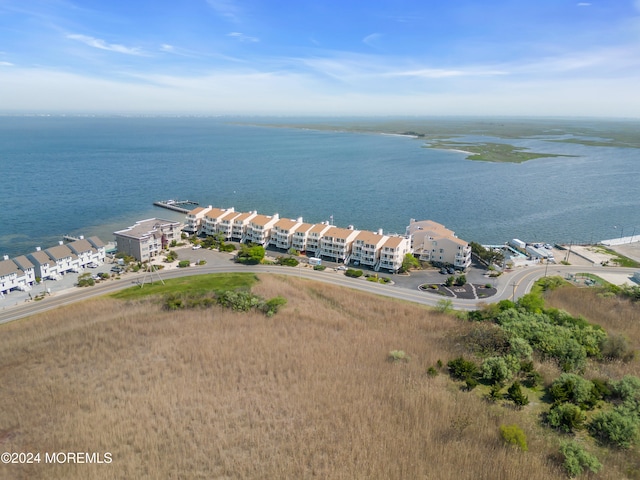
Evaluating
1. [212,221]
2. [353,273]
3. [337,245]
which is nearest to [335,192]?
[212,221]

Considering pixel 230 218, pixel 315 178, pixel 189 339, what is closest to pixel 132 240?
pixel 230 218

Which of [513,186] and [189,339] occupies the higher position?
[513,186]

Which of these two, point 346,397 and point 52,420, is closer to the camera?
point 52,420

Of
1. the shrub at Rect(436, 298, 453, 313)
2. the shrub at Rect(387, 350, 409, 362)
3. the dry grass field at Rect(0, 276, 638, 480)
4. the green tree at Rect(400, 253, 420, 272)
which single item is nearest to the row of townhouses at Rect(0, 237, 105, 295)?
the dry grass field at Rect(0, 276, 638, 480)

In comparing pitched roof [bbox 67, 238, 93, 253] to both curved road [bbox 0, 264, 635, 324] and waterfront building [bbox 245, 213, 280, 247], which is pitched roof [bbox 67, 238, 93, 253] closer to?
curved road [bbox 0, 264, 635, 324]

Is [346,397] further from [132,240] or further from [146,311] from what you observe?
[132,240]

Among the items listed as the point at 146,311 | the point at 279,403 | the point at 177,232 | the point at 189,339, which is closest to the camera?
the point at 279,403

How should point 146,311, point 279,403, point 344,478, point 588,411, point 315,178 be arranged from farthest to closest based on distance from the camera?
point 315,178, point 146,311, point 279,403, point 588,411, point 344,478
